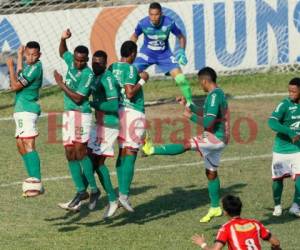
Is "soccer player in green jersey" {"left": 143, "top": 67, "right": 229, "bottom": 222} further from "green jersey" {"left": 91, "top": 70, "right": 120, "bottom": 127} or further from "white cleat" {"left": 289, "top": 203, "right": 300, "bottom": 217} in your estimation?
"white cleat" {"left": 289, "top": 203, "right": 300, "bottom": 217}

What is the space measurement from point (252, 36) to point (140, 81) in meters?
10.7

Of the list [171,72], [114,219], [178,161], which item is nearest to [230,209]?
[114,219]

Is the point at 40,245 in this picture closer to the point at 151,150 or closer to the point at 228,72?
the point at 151,150

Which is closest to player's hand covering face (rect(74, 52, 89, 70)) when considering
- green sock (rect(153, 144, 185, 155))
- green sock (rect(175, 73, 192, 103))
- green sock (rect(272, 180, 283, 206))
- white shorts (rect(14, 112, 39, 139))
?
white shorts (rect(14, 112, 39, 139))

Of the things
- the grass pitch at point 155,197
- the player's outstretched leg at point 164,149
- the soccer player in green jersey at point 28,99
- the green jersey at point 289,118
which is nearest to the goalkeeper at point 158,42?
the grass pitch at point 155,197

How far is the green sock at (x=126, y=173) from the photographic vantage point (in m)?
15.9

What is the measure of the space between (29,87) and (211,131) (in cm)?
278

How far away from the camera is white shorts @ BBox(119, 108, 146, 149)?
52.2ft

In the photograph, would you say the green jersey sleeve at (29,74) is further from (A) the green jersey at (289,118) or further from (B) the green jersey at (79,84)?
(A) the green jersey at (289,118)

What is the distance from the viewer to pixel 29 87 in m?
16.0

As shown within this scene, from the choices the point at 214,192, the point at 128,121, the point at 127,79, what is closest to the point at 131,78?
the point at 127,79

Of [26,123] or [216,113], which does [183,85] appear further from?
[216,113]

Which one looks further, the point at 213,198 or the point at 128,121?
the point at 128,121

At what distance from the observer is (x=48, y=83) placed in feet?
81.4
